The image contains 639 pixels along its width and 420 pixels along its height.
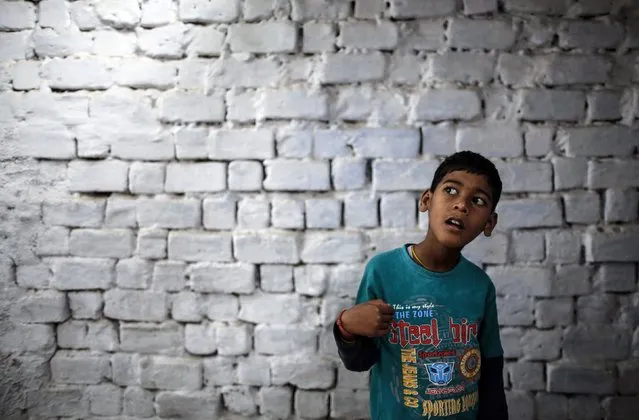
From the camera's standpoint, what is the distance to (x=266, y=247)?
5.83 feet

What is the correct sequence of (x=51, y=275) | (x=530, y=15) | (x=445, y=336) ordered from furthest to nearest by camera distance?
(x=51, y=275)
(x=530, y=15)
(x=445, y=336)

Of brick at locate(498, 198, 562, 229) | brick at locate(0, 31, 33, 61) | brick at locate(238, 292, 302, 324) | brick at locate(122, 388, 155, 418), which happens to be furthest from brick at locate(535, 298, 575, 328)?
brick at locate(0, 31, 33, 61)

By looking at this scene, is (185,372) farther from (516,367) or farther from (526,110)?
(526,110)

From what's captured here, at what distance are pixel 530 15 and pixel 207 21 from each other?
3.96ft

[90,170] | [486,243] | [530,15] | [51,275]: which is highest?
[530,15]

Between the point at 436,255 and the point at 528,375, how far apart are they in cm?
87

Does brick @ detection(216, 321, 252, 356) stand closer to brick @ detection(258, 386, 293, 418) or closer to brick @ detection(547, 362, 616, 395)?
brick @ detection(258, 386, 293, 418)

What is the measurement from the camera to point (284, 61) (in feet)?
5.76

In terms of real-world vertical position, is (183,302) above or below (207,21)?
below

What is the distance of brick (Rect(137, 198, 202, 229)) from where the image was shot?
1797 millimetres

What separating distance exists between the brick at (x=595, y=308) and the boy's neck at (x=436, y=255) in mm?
814

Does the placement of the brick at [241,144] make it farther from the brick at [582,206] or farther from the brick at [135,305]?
the brick at [582,206]

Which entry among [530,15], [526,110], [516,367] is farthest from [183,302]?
[530,15]

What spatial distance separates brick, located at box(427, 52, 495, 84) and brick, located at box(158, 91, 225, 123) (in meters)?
0.82
